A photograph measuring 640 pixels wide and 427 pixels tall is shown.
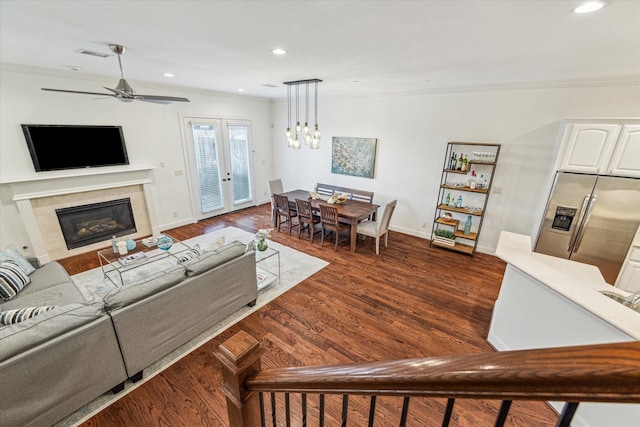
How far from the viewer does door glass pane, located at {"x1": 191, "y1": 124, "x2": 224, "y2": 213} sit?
579 cm

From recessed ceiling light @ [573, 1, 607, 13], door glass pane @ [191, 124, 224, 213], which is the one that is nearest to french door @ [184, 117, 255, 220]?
door glass pane @ [191, 124, 224, 213]

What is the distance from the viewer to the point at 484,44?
232 centimetres

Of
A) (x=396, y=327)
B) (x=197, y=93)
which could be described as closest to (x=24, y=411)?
(x=396, y=327)

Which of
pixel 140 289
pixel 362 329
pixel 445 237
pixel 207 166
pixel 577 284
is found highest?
pixel 207 166

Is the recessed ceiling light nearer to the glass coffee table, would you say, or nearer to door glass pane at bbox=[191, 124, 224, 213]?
the glass coffee table

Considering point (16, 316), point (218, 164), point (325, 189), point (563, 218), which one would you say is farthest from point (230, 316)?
point (563, 218)

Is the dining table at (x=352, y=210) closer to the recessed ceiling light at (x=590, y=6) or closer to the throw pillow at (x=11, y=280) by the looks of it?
the recessed ceiling light at (x=590, y=6)

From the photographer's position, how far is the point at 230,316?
310 centimetres

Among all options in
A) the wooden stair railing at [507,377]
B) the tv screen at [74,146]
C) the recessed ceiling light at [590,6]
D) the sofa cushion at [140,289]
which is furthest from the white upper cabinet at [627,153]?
the tv screen at [74,146]

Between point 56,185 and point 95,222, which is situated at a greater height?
point 56,185

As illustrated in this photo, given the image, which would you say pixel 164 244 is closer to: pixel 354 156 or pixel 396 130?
pixel 354 156

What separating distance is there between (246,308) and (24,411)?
184 centimetres

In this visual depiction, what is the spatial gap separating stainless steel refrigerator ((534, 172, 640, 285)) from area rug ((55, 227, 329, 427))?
10.9 feet

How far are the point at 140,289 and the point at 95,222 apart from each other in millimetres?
3356
